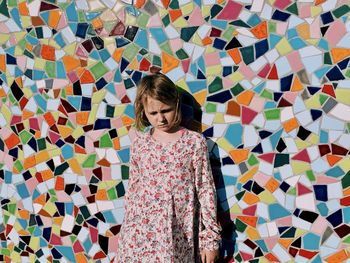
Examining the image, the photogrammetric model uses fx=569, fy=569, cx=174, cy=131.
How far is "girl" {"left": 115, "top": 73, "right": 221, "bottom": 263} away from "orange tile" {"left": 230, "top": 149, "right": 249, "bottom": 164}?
103 mm

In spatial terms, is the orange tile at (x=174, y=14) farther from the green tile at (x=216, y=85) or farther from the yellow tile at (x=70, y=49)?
the yellow tile at (x=70, y=49)

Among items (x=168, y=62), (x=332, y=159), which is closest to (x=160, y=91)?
(x=168, y=62)

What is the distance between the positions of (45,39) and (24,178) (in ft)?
1.81

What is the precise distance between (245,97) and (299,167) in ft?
0.95

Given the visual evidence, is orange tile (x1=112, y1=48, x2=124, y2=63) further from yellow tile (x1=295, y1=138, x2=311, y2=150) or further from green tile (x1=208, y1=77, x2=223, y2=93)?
yellow tile (x1=295, y1=138, x2=311, y2=150)

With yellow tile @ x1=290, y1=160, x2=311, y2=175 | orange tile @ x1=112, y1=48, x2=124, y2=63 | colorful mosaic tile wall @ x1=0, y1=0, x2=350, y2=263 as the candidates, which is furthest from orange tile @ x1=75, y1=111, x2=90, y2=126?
yellow tile @ x1=290, y1=160, x2=311, y2=175

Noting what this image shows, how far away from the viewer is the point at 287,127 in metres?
1.86

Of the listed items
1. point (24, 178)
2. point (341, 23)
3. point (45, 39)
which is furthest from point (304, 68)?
point (24, 178)

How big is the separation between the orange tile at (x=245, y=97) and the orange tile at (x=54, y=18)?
72 centimetres

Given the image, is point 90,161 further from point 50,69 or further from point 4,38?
point 4,38

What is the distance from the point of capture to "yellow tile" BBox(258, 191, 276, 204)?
1.91 meters

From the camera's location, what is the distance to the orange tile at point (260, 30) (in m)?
1.84

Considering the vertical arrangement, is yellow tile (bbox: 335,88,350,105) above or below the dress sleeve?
above

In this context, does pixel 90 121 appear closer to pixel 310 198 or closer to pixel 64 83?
pixel 64 83
